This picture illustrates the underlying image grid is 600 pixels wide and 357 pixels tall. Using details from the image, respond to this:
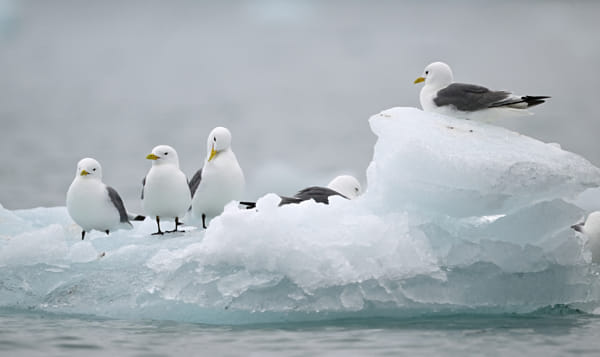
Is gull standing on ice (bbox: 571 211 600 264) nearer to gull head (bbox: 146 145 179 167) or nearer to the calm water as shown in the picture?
the calm water

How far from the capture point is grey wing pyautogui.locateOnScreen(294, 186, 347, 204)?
6789 mm

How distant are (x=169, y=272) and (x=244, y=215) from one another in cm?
74

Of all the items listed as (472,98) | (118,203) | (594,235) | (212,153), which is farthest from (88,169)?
(594,235)

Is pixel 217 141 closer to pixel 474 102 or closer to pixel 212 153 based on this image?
pixel 212 153

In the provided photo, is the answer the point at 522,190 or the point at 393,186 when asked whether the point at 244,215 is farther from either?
the point at 522,190

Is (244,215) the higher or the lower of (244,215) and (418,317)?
the higher

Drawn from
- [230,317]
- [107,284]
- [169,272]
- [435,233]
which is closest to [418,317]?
[435,233]

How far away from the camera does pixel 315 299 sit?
510cm

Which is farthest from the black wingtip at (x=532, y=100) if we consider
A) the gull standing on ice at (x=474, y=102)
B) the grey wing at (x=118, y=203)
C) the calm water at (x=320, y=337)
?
the grey wing at (x=118, y=203)

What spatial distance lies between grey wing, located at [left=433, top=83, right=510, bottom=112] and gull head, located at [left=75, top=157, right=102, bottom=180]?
372 cm

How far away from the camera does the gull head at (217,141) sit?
7.34 metres

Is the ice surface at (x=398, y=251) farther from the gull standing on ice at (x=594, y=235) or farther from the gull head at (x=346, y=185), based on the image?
the gull standing on ice at (x=594, y=235)

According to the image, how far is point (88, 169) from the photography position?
7562 millimetres

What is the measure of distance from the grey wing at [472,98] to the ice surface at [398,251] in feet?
1.01
